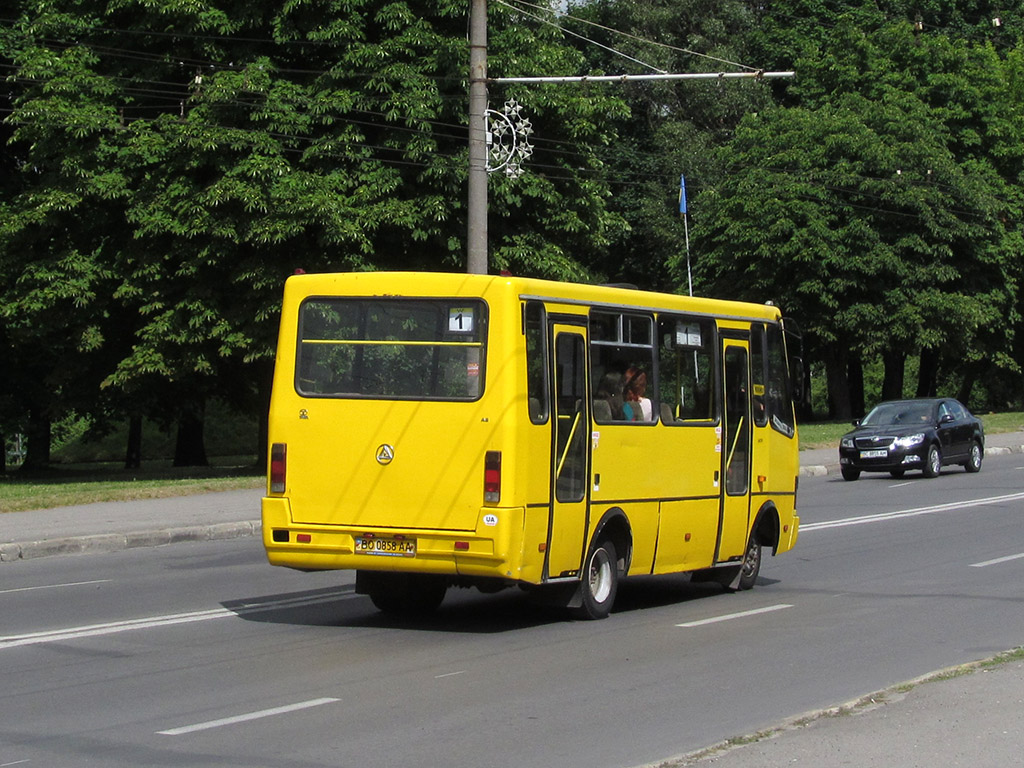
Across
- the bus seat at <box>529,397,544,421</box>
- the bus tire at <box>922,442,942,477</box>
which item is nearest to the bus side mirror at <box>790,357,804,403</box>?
the bus seat at <box>529,397,544,421</box>

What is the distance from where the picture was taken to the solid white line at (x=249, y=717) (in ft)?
24.5

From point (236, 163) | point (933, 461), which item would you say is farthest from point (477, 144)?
point (933, 461)

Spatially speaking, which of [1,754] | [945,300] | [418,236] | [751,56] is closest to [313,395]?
[1,754]

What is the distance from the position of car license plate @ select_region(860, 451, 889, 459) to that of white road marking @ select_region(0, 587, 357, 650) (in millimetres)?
17942

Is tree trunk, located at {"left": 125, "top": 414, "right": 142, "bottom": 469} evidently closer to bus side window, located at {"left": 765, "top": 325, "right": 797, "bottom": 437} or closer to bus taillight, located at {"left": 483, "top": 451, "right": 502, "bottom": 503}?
bus side window, located at {"left": 765, "top": 325, "right": 797, "bottom": 437}

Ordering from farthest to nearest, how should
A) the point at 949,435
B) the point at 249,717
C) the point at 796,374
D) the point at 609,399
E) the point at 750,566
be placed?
the point at 949,435 → the point at 796,374 → the point at 750,566 → the point at 609,399 → the point at 249,717

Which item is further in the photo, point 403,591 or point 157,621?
point 403,591

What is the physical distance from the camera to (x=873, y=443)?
96.1ft

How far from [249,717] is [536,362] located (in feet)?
13.4

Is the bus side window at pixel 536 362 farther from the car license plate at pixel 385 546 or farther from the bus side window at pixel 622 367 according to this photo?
the car license plate at pixel 385 546

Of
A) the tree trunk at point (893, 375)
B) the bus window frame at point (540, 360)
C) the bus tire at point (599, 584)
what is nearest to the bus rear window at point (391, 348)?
the bus window frame at point (540, 360)

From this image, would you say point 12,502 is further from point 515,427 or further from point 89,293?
point 515,427

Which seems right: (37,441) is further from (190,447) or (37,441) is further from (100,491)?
(100,491)

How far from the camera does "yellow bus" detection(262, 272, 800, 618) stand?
10.7 m
